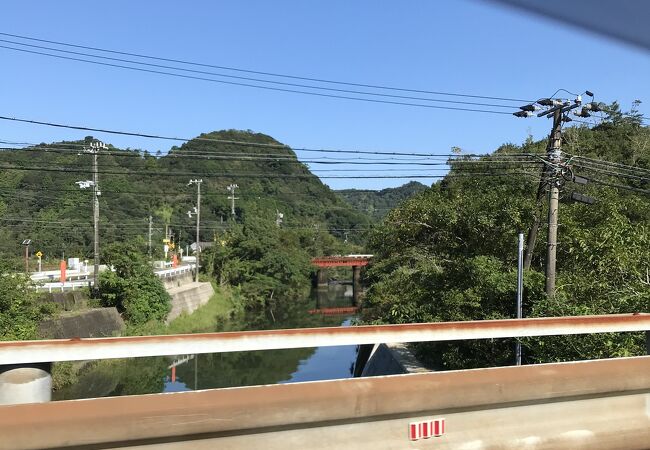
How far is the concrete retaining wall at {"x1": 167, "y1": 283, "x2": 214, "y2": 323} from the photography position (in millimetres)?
42834

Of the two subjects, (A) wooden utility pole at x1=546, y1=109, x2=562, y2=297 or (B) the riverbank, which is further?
(B) the riverbank

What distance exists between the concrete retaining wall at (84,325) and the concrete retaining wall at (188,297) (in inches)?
278

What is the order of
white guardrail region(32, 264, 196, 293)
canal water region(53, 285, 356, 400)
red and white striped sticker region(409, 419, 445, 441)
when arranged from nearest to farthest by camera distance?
red and white striped sticker region(409, 419, 445, 441) < canal water region(53, 285, 356, 400) < white guardrail region(32, 264, 196, 293)

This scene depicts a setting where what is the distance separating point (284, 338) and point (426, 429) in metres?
0.85

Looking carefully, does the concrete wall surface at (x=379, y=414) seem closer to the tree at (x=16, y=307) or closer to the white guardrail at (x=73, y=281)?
the tree at (x=16, y=307)

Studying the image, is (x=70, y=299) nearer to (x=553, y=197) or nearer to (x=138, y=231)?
(x=553, y=197)

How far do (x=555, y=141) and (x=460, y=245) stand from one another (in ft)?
14.4

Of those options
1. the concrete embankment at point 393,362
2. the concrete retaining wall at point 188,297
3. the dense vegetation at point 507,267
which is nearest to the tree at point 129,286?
the concrete retaining wall at point 188,297

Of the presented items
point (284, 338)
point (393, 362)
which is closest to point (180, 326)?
point (393, 362)

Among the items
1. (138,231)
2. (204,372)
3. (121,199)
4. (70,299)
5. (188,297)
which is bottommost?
(204,372)

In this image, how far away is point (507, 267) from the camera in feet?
53.3

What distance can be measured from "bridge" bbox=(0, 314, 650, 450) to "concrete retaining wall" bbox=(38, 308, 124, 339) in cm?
2543

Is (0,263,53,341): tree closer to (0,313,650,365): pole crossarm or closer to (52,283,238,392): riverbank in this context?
(52,283,238,392): riverbank

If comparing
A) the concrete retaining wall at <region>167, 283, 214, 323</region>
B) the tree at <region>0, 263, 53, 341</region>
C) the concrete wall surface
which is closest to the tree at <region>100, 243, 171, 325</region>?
the concrete retaining wall at <region>167, 283, 214, 323</region>
